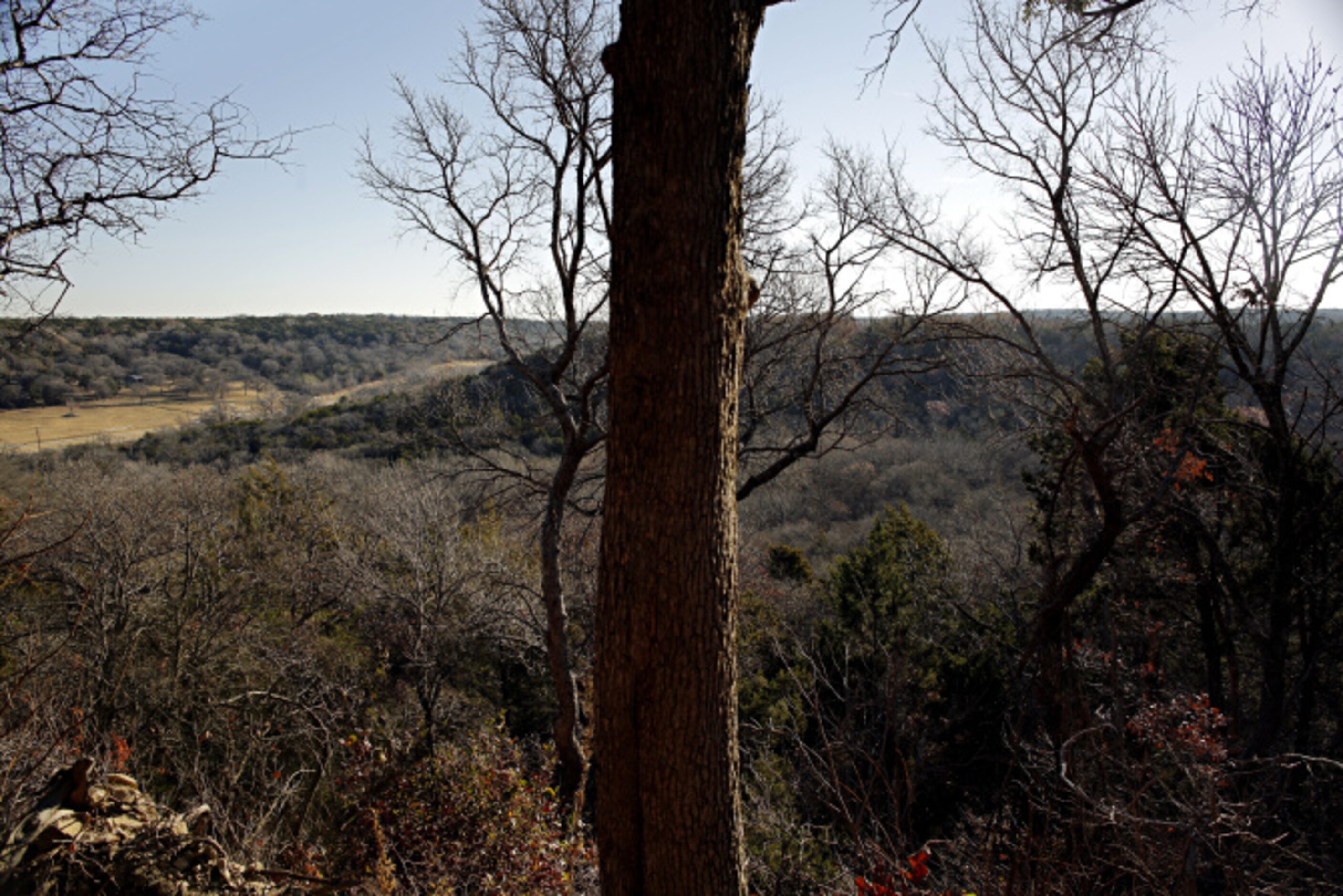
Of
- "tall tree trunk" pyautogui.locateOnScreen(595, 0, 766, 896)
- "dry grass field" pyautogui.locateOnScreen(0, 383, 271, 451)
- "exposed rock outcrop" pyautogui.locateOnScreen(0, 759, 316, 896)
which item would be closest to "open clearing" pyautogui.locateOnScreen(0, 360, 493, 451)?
"dry grass field" pyautogui.locateOnScreen(0, 383, 271, 451)

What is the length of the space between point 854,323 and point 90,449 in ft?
120

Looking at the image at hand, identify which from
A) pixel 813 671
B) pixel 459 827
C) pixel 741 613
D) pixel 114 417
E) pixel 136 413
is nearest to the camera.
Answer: pixel 813 671

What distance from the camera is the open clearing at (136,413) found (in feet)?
88.3

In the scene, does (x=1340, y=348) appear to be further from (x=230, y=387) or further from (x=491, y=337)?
(x=230, y=387)

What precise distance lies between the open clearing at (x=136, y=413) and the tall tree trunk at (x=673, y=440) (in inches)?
790

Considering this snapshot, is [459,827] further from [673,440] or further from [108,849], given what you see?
[673,440]

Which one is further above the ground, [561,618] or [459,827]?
[561,618]

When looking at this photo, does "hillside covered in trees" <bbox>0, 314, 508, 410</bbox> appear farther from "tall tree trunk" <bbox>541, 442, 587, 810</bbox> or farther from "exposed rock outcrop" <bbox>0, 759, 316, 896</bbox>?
"exposed rock outcrop" <bbox>0, 759, 316, 896</bbox>

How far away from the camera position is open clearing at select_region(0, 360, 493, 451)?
88.3 ft

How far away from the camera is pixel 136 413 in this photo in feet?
126

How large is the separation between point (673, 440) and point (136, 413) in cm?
4718

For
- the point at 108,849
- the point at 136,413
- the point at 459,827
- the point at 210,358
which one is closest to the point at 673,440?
the point at 108,849

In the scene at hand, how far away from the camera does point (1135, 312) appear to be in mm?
7461

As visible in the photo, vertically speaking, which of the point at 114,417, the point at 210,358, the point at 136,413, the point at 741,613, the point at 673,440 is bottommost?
the point at 741,613
